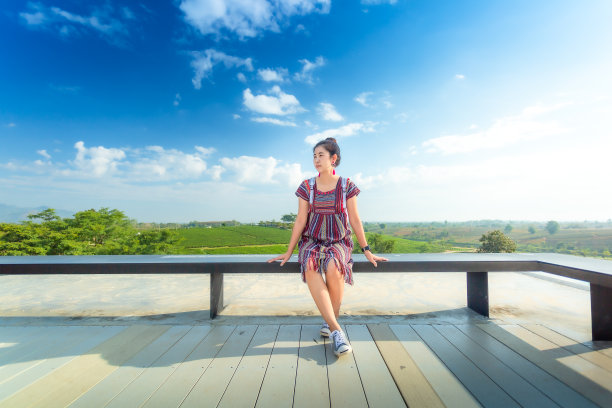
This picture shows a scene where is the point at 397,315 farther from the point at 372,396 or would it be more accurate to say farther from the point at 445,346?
the point at 372,396

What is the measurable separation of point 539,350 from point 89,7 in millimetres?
15584

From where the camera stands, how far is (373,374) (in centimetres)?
141

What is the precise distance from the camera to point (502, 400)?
1.18 metres

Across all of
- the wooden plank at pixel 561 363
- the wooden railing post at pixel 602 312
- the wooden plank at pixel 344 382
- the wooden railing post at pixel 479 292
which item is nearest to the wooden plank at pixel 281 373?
the wooden plank at pixel 344 382

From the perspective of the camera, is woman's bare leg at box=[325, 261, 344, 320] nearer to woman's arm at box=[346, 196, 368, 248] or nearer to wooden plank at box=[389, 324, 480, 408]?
woman's arm at box=[346, 196, 368, 248]

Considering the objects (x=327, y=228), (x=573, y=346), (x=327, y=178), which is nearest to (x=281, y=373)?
(x=327, y=228)

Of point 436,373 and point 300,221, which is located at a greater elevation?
point 300,221

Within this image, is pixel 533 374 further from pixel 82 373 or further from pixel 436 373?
pixel 82 373

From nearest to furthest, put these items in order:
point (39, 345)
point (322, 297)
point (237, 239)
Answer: point (322, 297)
point (39, 345)
point (237, 239)

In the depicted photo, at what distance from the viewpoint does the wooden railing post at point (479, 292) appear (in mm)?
2395

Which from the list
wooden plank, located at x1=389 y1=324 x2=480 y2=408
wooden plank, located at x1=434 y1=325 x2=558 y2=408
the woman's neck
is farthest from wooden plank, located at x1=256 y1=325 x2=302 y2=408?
the woman's neck

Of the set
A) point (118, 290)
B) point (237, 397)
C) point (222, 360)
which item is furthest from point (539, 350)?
point (118, 290)

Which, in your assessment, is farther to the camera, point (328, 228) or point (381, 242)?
point (381, 242)

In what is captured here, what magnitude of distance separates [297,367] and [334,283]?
56 cm
